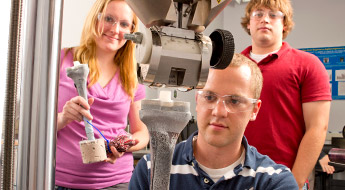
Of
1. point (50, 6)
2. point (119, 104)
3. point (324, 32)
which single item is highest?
point (324, 32)

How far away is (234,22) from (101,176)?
3.70 m

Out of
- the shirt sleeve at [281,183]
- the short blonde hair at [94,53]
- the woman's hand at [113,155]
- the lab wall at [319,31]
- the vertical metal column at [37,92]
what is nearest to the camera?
the vertical metal column at [37,92]

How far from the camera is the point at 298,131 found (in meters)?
1.43

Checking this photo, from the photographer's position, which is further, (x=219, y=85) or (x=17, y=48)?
Answer: (x=219, y=85)

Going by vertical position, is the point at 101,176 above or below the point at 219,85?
below

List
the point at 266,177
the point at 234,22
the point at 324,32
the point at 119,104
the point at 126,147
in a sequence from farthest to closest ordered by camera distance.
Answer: the point at 234,22 < the point at 324,32 < the point at 119,104 < the point at 126,147 < the point at 266,177

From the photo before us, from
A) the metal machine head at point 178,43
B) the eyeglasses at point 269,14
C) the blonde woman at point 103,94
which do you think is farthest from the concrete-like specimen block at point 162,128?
the eyeglasses at point 269,14

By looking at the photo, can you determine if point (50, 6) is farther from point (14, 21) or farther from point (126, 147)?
point (126, 147)

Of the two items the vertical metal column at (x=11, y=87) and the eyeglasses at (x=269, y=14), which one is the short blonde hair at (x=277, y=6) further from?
the vertical metal column at (x=11, y=87)

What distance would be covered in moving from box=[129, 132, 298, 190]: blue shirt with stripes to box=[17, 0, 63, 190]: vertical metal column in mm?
624

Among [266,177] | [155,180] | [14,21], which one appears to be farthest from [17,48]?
[266,177]

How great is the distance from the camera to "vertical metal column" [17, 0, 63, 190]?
37 cm

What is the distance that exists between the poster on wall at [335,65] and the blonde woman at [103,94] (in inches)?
137

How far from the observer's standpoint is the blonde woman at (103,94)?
1.23 m
